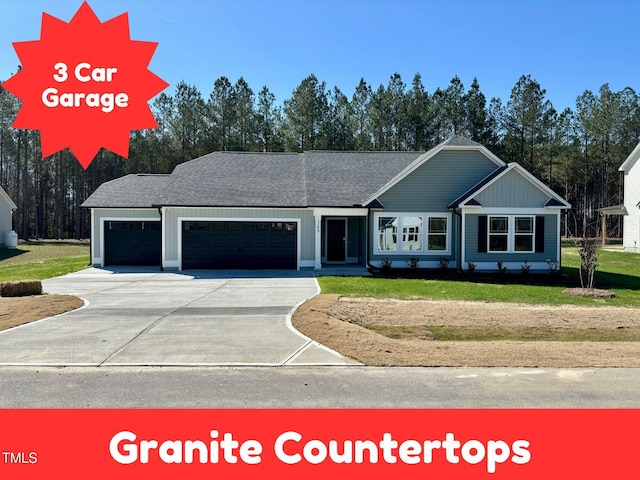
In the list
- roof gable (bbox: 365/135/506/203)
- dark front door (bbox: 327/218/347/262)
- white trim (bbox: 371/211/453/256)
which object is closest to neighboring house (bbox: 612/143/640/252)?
roof gable (bbox: 365/135/506/203)

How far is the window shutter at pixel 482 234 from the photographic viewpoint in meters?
20.8

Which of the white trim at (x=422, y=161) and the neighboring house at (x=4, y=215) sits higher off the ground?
the white trim at (x=422, y=161)

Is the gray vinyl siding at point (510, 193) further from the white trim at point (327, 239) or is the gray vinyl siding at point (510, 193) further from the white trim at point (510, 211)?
the white trim at point (327, 239)

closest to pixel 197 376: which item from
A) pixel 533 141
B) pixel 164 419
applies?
pixel 164 419

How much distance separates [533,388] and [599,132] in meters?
51.4

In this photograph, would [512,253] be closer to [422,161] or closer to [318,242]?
[422,161]

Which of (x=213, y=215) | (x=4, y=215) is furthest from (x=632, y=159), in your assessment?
(x=4, y=215)

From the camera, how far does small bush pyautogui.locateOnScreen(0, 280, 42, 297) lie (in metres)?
14.0

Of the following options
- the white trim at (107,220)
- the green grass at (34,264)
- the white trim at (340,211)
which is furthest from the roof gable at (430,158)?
the green grass at (34,264)

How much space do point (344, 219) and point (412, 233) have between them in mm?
3997

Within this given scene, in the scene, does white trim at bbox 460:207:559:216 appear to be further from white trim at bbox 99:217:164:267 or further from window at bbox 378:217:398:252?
white trim at bbox 99:217:164:267

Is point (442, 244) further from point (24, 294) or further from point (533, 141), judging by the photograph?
point (533, 141)

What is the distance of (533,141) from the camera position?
49.4 m

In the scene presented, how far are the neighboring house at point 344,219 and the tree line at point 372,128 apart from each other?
23460 mm
